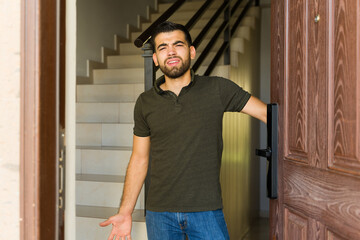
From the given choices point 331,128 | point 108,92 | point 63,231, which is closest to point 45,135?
point 63,231

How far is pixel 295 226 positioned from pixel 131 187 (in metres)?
0.87

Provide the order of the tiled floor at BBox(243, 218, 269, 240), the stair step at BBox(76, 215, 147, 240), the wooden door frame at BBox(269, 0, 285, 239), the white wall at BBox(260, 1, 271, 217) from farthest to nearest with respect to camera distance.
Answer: the white wall at BBox(260, 1, 271, 217) < the tiled floor at BBox(243, 218, 269, 240) < the stair step at BBox(76, 215, 147, 240) < the wooden door frame at BBox(269, 0, 285, 239)

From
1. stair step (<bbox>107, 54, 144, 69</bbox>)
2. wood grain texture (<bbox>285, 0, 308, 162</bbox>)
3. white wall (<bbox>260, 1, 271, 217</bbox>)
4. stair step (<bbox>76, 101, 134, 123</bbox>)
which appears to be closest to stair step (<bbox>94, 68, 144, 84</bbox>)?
stair step (<bbox>107, 54, 144, 69</bbox>)

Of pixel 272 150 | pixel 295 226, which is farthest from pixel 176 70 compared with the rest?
pixel 295 226

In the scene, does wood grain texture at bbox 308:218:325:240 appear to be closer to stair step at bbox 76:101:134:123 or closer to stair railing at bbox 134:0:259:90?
stair railing at bbox 134:0:259:90

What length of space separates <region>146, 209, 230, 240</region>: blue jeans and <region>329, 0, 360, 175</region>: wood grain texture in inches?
29.0

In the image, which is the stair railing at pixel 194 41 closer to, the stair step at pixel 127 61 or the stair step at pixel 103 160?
the stair step at pixel 103 160

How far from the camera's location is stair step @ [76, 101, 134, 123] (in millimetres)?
3645

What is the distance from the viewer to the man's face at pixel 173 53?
196cm

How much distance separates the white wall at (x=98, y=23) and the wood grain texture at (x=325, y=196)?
303 cm

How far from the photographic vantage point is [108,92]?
401 centimetres

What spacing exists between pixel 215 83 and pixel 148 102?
31 cm

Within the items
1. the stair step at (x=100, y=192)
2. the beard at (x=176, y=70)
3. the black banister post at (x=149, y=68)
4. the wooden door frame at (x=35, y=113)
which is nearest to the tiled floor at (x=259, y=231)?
the stair step at (x=100, y=192)

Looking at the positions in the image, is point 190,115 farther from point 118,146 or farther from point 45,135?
point 118,146
